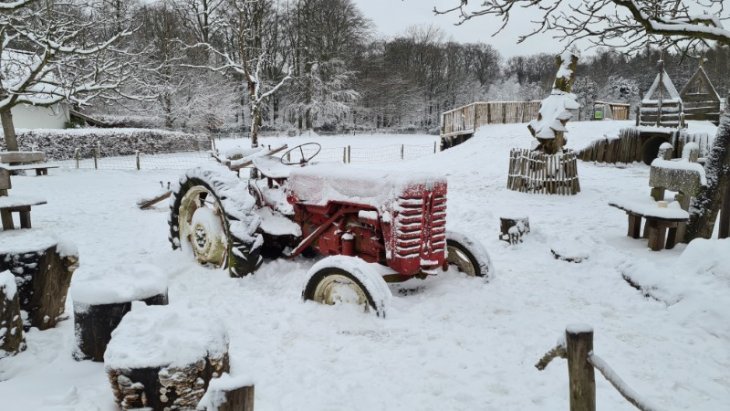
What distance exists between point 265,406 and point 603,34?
5.52 meters

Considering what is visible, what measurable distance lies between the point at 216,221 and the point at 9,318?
7.62 feet

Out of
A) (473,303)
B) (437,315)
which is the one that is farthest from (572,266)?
(437,315)

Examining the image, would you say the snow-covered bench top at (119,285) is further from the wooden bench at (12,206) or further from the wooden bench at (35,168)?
the wooden bench at (35,168)

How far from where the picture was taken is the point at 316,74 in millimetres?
38750

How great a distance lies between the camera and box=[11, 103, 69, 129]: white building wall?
25.8 meters

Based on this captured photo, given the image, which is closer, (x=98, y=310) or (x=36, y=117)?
(x=98, y=310)

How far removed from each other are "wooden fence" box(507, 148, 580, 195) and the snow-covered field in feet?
11.8

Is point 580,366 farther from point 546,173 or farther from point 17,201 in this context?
point 546,173

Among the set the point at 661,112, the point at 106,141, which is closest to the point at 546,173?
the point at 661,112

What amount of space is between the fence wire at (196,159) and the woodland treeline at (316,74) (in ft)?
14.4

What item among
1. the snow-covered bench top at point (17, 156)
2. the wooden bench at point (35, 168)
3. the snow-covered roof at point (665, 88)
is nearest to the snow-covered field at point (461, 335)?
the wooden bench at point (35, 168)

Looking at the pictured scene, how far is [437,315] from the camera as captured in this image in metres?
4.07

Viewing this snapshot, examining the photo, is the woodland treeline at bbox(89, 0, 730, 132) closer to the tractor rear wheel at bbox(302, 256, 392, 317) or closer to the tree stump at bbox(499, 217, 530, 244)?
the tree stump at bbox(499, 217, 530, 244)

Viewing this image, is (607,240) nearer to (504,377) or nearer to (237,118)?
(504,377)
